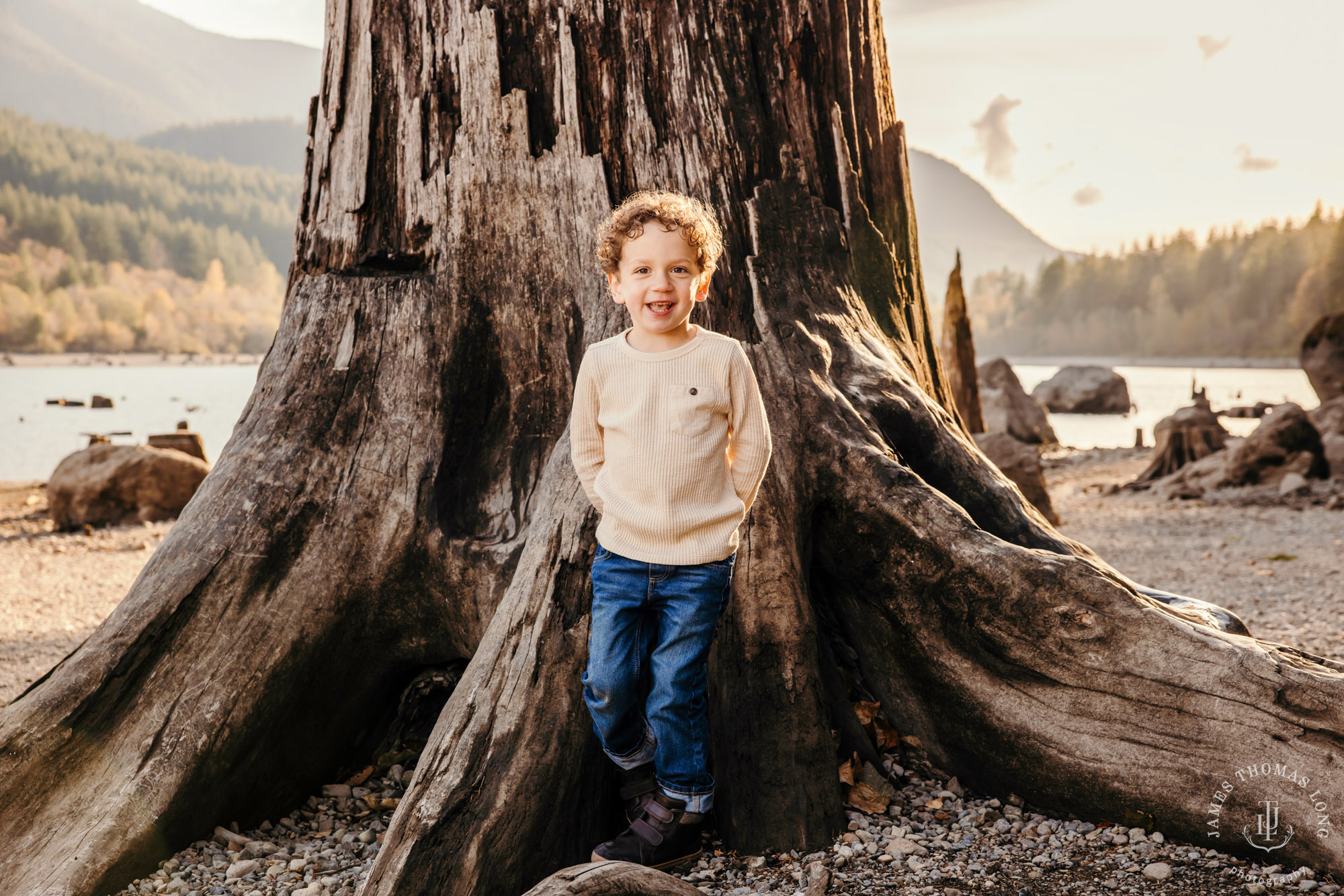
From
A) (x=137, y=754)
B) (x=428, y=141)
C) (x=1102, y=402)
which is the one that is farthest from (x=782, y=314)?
(x=1102, y=402)

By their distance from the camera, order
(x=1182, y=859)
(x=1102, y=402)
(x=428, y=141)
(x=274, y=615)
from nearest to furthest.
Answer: (x=1182, y=859)
(x=274, y=615)
(x=428, y=141)
(x=1102, y=402)

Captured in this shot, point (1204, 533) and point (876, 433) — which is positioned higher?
point (876, 433)

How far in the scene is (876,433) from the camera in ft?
10.3

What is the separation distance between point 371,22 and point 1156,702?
3.71 meters

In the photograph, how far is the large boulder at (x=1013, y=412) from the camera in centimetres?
2003

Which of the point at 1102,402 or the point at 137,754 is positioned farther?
the point at 1102,402

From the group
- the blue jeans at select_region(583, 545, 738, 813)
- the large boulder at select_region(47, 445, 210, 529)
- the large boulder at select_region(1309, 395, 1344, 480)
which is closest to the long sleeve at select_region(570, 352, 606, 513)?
the blue jeans at select_region(583, 545, 738, 813)

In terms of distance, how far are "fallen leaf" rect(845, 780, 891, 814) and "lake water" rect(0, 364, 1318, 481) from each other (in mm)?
8343

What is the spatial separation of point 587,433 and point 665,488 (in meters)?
0.30

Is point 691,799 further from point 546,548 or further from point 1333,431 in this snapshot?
point 1333,431

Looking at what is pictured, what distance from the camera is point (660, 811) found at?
2488 millimetres

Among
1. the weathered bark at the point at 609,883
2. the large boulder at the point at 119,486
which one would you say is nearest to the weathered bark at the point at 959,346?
the large boulder at the point at 119,486

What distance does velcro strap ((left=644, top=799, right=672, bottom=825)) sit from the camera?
8.14 ft

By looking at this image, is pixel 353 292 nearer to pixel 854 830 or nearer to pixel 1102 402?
pixel 854 830
